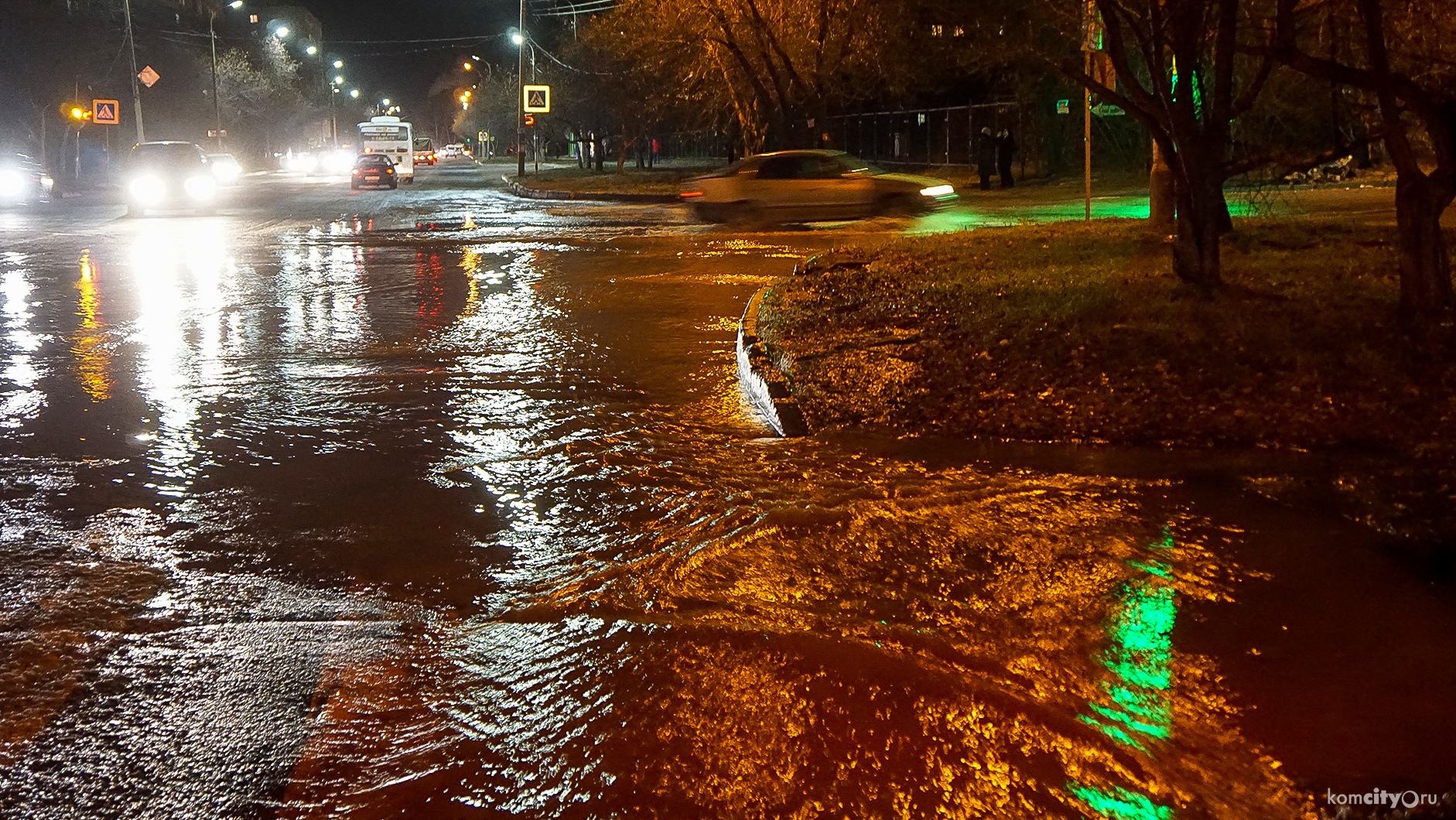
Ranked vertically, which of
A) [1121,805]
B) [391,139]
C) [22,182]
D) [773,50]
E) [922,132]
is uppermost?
[391,139]

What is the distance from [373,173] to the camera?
48.8 meters

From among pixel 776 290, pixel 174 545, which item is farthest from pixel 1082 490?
pixel 776 290

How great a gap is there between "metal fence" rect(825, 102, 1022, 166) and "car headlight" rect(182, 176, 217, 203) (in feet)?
67.1

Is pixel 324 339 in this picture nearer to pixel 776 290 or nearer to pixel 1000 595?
pixel 776 290

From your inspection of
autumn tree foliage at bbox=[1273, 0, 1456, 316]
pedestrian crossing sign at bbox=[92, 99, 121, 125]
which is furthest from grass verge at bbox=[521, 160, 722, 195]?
autumn tree foliage at bbox=[1273, 0, 1456, 316]

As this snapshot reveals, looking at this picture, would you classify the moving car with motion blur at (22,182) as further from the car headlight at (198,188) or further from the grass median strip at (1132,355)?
the grass median strip at (1132,355)

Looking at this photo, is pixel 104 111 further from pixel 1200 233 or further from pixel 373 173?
pixel 1200 233

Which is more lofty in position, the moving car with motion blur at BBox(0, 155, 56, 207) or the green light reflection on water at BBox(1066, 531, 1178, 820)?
the moving car with motion blur at BBox(0, 155, 56, 207)

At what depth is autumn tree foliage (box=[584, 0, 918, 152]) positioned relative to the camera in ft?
104

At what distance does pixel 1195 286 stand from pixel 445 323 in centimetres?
714

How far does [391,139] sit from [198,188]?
28061mm

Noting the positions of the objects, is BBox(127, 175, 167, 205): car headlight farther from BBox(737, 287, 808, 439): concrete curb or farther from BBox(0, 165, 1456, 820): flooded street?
BBox(737, 287, 808, 439): concrete curb

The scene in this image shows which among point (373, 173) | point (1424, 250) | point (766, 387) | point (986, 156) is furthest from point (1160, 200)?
point (373, 173)

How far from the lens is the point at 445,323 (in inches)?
502
